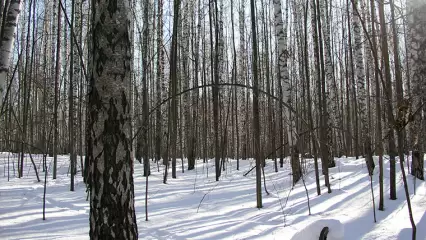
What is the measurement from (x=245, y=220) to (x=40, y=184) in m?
7.30

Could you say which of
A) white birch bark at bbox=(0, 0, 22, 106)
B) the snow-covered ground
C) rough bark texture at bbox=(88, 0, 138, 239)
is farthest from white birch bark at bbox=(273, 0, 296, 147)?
rough bark texture at bbox=(88, 0, 138, 239)

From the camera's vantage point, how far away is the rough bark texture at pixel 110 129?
72.4 inches

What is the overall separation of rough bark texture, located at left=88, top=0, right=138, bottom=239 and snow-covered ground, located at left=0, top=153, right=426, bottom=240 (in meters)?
1.69

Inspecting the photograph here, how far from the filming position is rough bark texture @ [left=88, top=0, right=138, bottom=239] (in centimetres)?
184

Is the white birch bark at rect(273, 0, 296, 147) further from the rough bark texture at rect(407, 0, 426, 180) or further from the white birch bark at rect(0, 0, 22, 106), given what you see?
the white birch bark at rect(0, 0, 22, 106)

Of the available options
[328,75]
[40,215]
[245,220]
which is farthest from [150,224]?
[328,75]

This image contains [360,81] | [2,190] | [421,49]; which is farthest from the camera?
[360,81]

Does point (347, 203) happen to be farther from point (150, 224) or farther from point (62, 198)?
point (62, 198)

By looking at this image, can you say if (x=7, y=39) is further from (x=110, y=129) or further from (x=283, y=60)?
(x=283, y=60)

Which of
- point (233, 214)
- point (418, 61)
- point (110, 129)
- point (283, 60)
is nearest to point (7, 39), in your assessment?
point (110, 129)

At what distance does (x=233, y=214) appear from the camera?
17.1 ft

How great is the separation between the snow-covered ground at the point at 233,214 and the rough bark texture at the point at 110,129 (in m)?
1.69

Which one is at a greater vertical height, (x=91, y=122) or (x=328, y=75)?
(x=328, y=75)

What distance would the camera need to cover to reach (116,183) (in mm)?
1850
